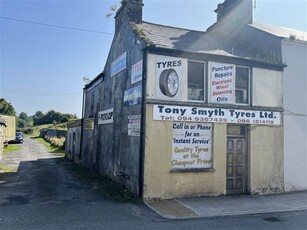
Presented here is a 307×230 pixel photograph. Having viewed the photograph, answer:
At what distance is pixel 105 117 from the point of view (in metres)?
16.4

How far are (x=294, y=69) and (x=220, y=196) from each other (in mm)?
6468

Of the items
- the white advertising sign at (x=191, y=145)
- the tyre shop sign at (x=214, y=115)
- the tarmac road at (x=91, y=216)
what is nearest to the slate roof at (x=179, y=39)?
the tyre shop sign at (x=214, y=115)

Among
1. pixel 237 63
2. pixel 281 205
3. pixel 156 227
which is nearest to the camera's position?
pixel 156 227

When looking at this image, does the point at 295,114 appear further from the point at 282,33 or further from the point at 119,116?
the point at 119,116

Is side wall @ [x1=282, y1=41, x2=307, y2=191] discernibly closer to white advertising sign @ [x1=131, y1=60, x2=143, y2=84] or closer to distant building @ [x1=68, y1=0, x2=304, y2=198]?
distant building @ [x1=68, y1=0, x2=304, y2=198]

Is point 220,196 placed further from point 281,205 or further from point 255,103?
point 255,103

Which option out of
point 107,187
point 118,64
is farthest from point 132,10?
point 107,187

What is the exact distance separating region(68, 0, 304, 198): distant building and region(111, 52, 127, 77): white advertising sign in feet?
0.17

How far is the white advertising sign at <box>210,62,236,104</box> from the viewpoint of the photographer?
11.9 m

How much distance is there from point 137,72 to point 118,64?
10.0 ft

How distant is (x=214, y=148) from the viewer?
38.1ft

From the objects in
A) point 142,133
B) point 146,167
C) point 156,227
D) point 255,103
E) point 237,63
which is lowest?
point 156,227

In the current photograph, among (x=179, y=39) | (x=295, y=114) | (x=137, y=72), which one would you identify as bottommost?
(x=295, y=114)

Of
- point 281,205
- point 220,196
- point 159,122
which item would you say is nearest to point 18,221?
point 159,122
